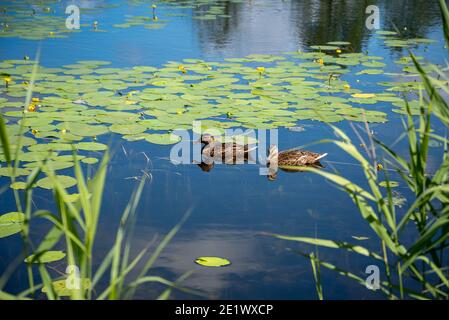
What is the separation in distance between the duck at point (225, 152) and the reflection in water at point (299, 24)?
11.4ft

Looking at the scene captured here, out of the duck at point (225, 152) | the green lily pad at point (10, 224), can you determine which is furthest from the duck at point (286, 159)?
the green lily pad at point (10, 224)

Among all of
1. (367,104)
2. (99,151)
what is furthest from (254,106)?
(99,151)

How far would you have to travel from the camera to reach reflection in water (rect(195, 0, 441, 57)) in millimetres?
7992

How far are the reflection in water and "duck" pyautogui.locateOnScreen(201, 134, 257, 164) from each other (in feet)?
11.4

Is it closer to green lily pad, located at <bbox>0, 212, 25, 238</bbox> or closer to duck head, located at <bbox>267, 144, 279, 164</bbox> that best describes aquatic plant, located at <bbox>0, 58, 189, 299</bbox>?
green lily pad, located at <bbox>0, 212, 25, 238</bbox>

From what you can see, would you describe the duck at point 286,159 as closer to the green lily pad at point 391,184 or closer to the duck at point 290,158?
the duck at point 290,158

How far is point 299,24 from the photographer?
32.1ft

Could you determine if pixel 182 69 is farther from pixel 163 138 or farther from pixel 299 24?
pixel 299 24

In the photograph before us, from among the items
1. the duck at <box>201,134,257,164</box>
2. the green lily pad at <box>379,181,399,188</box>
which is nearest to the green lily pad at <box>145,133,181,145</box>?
the duck at <box>201,134,257,164</box>

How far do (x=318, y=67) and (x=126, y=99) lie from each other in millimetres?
2421

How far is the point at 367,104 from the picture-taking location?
501 cm

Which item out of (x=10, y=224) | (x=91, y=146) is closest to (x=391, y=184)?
(x=91, y=146)
